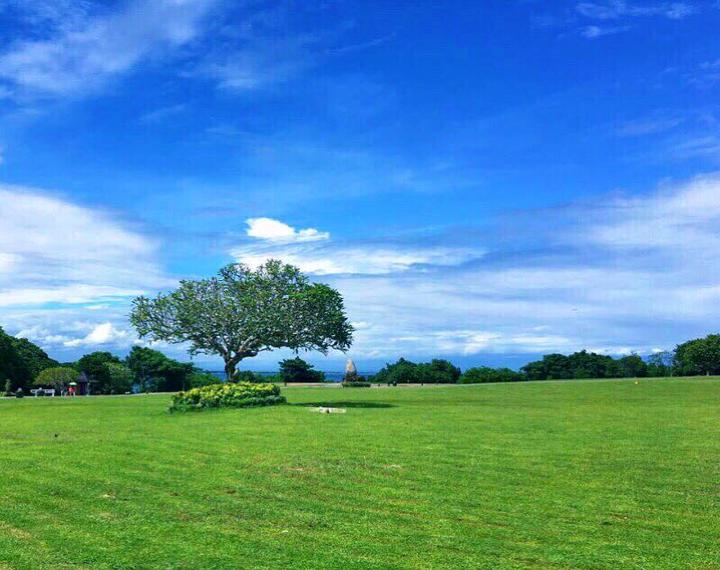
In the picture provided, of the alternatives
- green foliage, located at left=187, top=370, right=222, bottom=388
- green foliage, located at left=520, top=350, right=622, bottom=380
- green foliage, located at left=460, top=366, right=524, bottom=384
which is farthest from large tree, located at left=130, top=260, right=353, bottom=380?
green foliage, located at left=520, top=350, right=622, bottom=380

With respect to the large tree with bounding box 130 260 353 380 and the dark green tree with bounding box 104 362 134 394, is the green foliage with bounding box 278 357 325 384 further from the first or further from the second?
the large tree with bounding box 130 260 353 380

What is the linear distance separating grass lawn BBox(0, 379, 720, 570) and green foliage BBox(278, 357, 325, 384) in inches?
2043

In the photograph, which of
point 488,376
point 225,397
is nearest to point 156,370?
point 488,376

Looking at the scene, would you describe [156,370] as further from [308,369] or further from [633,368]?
[633,368]

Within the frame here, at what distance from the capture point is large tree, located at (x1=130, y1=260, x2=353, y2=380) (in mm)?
31812

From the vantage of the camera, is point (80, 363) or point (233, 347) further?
point (80, 363)

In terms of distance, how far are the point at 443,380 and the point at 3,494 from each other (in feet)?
197

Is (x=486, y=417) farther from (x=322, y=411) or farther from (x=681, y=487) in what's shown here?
(x=681, y=487)

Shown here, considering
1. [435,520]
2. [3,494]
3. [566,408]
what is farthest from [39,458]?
[566,408]

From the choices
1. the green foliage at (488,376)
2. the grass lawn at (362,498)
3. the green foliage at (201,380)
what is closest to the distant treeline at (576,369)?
the green foliage at (488,376)

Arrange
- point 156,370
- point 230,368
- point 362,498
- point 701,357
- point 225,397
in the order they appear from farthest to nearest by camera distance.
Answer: point 156,370 → point 701,357 → point 230,368 → point 225,397 → point 362,498

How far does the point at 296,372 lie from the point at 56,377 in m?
23.7

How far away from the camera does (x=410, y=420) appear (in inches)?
922

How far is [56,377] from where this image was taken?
2311 inches
